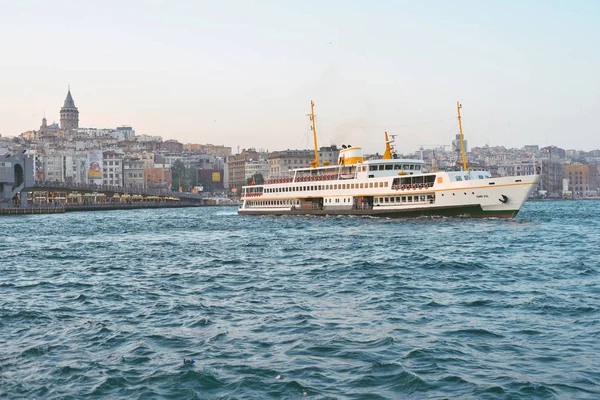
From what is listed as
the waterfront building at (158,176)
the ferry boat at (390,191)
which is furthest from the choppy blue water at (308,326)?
the waterfront building at (158,176)

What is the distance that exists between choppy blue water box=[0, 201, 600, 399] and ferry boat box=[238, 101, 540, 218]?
1822cm

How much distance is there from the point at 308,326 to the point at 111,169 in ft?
558

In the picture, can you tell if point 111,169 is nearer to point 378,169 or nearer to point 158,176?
point 158,176

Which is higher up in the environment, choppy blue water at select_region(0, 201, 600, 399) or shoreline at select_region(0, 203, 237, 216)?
choppy blue water at select_region(0, 201, 600, 399)

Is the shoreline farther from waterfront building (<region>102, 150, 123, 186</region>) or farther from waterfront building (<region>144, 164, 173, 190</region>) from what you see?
waterfront building (<region>144, 164, 173, 190</region>)

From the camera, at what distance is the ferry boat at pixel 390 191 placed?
46.4 metres

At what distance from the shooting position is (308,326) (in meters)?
13.6

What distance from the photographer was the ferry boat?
46.4 metres

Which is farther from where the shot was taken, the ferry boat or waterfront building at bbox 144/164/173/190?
waterfront building at bbox 144/164/173/190

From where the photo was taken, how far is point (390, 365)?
1077cm

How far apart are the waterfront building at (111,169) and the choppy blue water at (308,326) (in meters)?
152

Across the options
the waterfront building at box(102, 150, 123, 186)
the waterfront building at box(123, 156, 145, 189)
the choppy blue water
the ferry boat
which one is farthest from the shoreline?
the choppy blue water

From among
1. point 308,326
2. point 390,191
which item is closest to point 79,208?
point 390,191

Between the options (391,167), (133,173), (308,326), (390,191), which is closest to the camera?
(308,326)
